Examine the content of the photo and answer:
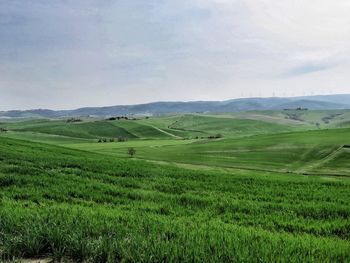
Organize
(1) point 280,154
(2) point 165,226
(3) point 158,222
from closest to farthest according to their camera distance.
Answer: (2) point 165,226 < (3) point 158,222 < (1) point 280,154

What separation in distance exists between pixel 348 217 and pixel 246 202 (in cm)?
375

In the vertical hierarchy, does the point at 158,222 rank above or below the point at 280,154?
above

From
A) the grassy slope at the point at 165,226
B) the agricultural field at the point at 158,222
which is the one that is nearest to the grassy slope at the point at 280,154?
the agricultural field at the point at 158,222

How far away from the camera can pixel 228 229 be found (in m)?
8.95

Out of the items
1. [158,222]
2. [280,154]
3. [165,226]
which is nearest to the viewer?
[165,226]

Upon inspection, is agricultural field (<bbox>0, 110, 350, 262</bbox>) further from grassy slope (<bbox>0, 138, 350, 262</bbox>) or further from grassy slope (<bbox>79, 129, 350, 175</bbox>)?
grassy slope (<bbox>79, 129, 350, 175</bbox>)

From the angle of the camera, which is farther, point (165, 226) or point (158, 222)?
point (158, 222)

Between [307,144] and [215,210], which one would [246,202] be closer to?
[215,210]

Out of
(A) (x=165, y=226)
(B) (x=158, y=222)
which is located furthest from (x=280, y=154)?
(A) (x=165, y=226)

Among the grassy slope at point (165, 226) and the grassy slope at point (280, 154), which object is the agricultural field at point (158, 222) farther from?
the grassy slope at point (280, 154)

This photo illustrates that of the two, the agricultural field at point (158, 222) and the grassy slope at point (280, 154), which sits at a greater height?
the agricultural field at point (158, 222)

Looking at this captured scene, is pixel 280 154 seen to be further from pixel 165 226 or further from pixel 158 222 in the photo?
pixel 165 226

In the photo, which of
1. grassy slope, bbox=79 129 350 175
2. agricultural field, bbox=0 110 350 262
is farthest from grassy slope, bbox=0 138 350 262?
grassy slope, bbox=79 129 350 175

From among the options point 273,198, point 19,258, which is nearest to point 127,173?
point 273,198
